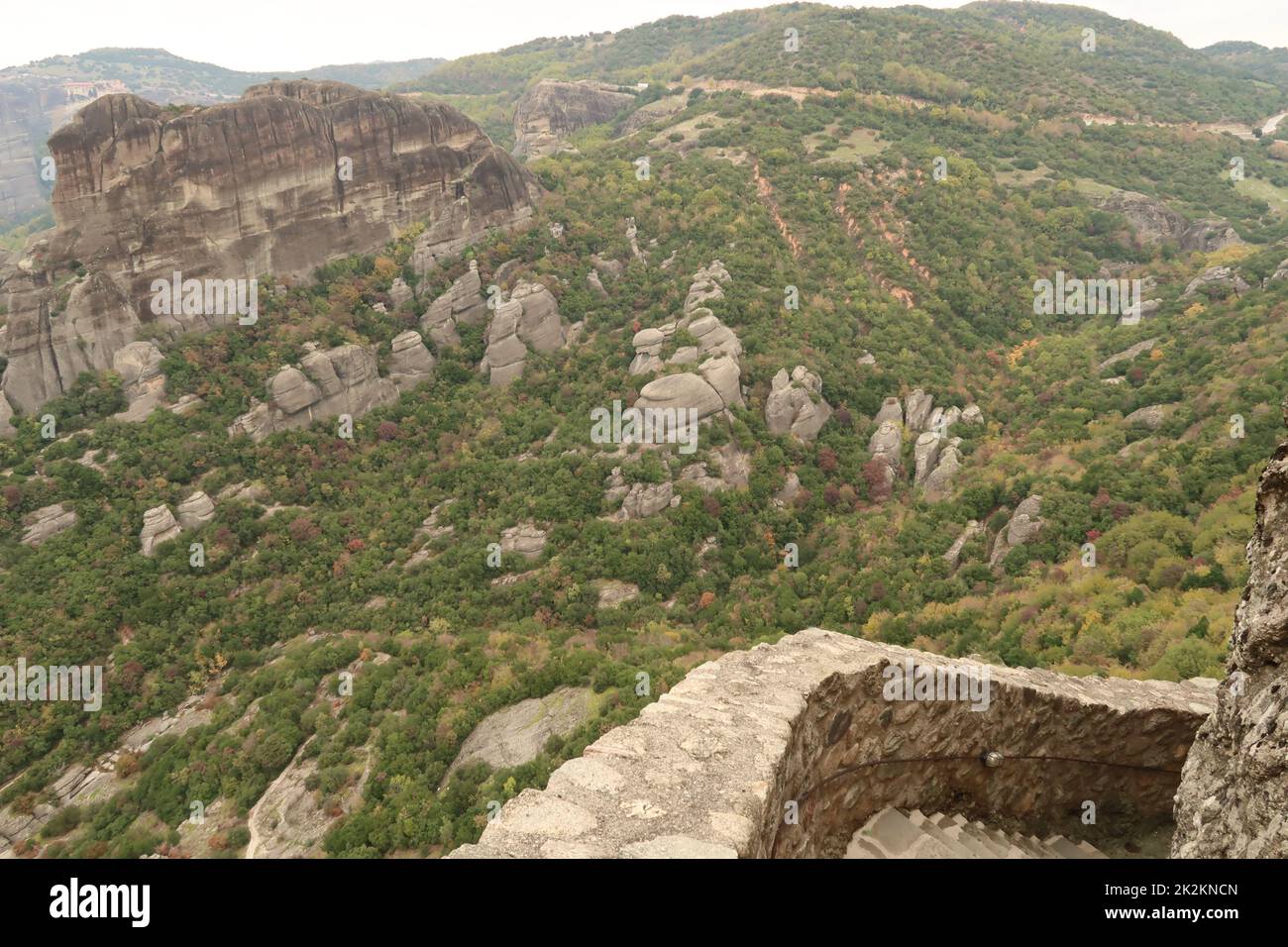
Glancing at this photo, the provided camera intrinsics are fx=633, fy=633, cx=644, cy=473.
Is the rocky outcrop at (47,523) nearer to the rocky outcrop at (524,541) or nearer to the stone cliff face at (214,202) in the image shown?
the stone cliff face at (214,202)

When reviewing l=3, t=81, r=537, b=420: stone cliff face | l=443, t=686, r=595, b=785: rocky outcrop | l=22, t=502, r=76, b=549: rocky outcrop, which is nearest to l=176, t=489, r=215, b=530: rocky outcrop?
l=22, t=502, r=76, b=549: rocky outcrop

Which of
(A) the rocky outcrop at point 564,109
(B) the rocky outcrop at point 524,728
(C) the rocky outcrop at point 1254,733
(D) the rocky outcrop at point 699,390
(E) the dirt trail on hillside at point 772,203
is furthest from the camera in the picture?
(A) the rocky outcrop at point 564,109

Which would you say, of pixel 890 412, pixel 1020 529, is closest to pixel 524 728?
pixel 1020 529

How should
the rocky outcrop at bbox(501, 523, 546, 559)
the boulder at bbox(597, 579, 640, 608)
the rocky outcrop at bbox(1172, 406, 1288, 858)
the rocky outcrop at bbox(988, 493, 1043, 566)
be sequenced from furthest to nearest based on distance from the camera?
the rocky outcrop at bbox(501, 523, 546, 559), the boulder at bbox(597, 579, 640, 608), the rocky outcrop at bbox(988, 493, 1043, 566), the rocky outcrop at bbox(1172, 406, 1288, 858)

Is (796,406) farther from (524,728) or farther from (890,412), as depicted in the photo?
(524,728)

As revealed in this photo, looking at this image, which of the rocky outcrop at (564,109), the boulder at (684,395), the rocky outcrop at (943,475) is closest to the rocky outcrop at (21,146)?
the rocky outcrop at (564,109)

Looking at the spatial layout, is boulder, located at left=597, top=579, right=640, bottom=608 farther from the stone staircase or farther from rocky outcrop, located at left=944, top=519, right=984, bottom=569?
the stone staircase
